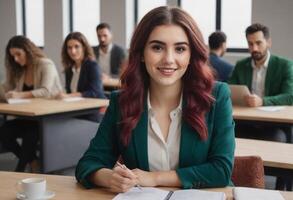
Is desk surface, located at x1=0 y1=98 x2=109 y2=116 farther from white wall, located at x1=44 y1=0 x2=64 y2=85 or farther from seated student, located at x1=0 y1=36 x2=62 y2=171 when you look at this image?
white wall, located at x1=44 y1=0 x2=64 y2=85

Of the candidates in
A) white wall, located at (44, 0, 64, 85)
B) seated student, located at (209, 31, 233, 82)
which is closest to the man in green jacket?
seated student, located at (209, 31, 233, 82)

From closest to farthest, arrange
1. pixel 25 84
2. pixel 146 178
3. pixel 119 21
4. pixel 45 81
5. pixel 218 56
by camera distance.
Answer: pixel 146 178 → pixel 45 81 → pixel 25 84 → pixel 218 56 → pixel 119 21

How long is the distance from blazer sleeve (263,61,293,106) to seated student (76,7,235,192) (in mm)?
2098

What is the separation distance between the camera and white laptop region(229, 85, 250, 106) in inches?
144

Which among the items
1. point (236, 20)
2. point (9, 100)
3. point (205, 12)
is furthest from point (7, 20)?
point (9, 100)

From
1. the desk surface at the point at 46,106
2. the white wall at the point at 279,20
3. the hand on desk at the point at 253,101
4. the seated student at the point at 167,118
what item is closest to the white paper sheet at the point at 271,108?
the hand on desk at the point at 253,101

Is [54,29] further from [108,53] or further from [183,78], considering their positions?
[183,78]

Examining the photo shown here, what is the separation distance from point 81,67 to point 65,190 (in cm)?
315

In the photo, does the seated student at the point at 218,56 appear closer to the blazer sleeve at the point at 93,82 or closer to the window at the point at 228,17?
the blazer sleeve at the point at 93,82

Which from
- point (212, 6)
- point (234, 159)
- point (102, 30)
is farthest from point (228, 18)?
point (234, 159)

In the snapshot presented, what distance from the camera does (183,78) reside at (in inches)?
68.2

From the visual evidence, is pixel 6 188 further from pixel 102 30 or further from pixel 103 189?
pixel 102 30

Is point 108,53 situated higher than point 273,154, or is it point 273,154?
point 108,53

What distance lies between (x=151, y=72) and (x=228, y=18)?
559 cm
